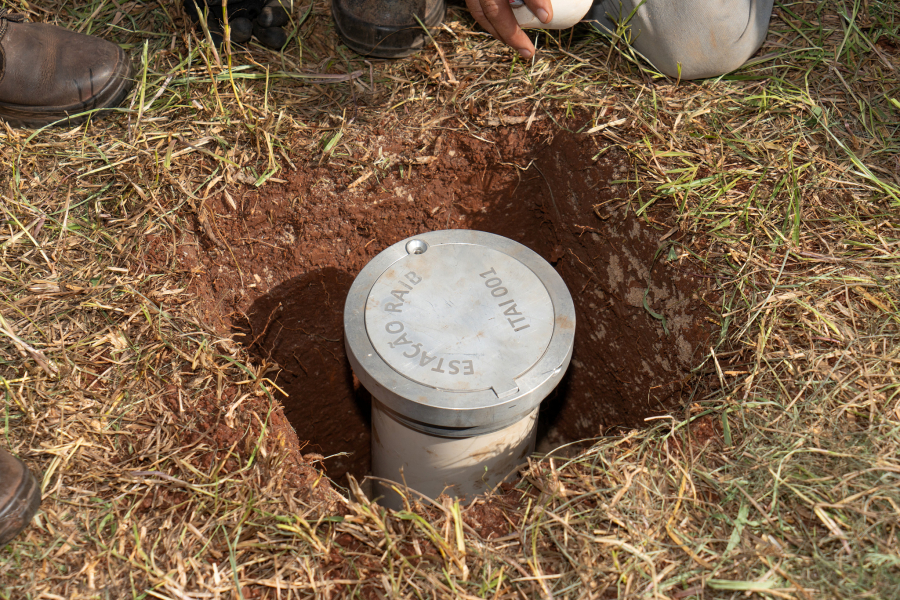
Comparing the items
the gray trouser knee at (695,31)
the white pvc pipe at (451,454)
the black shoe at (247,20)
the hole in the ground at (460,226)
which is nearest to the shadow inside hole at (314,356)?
the hole in the ground at (460,226)

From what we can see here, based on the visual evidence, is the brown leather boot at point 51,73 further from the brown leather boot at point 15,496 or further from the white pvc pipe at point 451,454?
the white pvc pipe at point 451,454

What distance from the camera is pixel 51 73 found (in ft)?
7.65

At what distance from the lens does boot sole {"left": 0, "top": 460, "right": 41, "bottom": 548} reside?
1496mm

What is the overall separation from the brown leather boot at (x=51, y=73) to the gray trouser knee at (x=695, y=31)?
6.35ft

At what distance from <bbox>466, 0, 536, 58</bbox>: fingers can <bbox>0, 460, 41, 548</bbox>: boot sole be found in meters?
2.02

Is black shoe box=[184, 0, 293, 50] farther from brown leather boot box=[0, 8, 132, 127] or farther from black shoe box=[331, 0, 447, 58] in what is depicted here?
brown leather boot box=[0, 8, 132, 127]

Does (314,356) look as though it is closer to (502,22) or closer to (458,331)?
(458,331)

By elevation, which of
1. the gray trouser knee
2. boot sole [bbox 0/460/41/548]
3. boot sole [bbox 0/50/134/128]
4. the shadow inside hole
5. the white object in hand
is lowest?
the shadow inside hole

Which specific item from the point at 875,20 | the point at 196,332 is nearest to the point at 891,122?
the point at 875,20

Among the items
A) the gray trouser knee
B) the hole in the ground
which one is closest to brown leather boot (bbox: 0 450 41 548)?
the hole in the ground

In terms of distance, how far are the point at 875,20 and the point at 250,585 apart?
3.03 meters

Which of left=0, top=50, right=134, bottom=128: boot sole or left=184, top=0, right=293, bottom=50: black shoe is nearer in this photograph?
left=0, top=50, right=134, bottom=128: boot sole

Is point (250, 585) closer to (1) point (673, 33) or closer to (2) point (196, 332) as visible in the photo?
(2) point (196, 332)

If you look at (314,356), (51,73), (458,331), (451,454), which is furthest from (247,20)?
(451,454)
